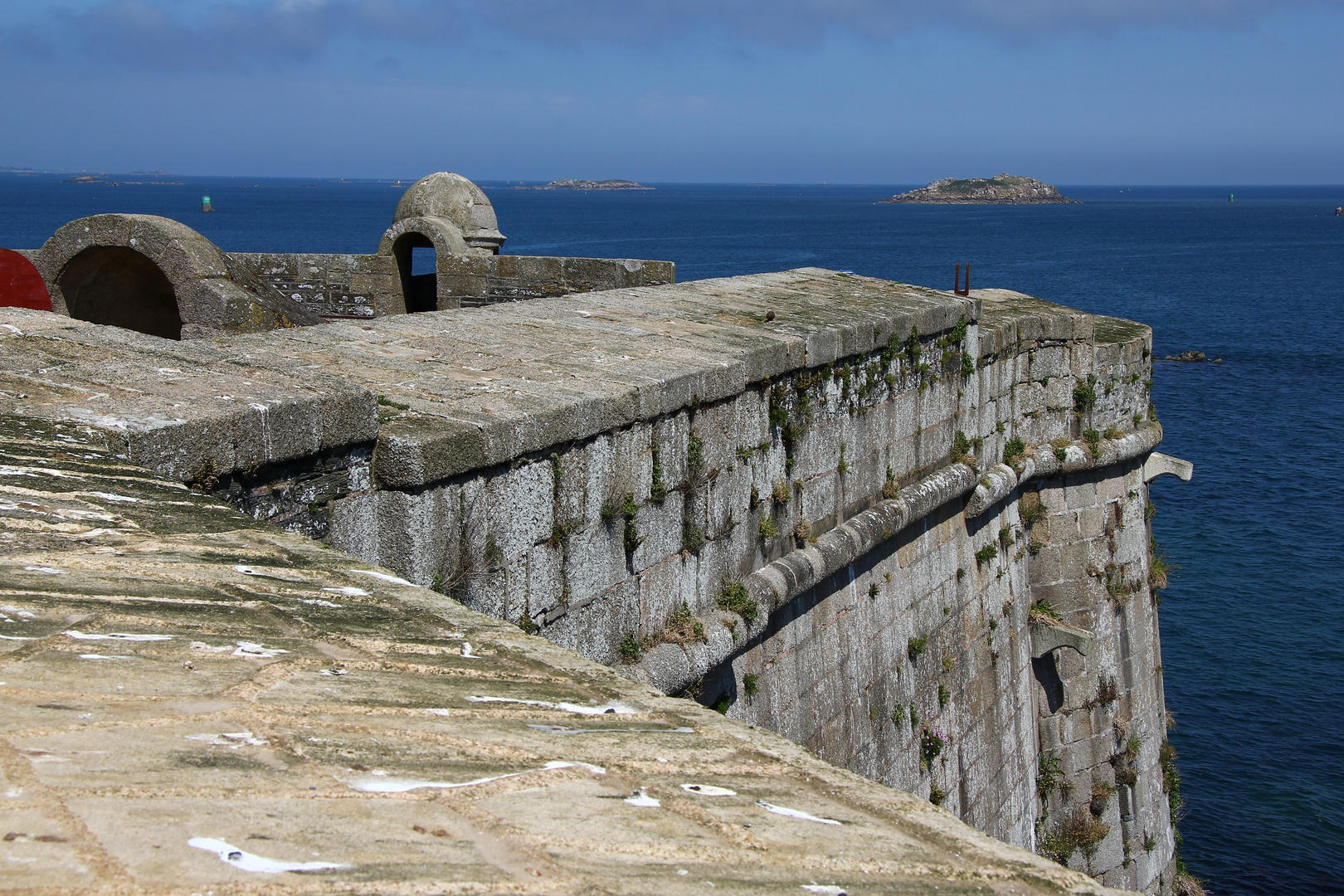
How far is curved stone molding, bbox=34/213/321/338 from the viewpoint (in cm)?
773

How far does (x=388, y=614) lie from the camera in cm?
250

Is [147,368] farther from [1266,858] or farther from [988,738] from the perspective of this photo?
[1266,858]

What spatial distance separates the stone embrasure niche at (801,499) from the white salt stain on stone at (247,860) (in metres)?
1.94

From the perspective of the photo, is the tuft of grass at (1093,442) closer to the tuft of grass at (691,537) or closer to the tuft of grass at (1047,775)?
the tuft of grass at (1047,775)

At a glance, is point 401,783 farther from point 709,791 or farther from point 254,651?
point 254,651

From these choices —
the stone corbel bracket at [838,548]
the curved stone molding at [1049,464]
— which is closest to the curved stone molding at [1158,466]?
the curved stone molding at [1049,464]

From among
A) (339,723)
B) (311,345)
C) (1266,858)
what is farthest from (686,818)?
(1266,858)

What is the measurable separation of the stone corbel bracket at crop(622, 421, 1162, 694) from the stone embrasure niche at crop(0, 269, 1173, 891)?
0.07 feet

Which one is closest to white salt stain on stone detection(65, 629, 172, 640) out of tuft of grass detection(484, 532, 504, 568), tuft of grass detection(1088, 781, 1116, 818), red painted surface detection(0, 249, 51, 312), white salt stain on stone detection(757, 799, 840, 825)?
white salt stain on stone detection(757, 799, 840, 825)

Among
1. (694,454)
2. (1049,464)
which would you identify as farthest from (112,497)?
(1049,464)

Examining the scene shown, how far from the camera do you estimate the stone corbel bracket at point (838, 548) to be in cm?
554

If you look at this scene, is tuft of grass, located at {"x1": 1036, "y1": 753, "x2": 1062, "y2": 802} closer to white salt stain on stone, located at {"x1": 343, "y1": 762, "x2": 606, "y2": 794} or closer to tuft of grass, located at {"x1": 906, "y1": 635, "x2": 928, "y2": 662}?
tuft of grass, located at {"x1": 906, "y1": 635, "x2": 928, "y2": 662}

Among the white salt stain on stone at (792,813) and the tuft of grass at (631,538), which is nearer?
the white salt stain on stone at (792,813)

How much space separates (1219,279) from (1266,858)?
57.0m
